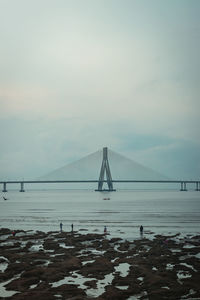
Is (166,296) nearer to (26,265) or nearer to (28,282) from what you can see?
(28,282)

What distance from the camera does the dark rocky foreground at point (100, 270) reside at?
16891 mm

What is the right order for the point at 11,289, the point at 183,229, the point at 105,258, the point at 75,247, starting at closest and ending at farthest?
the point at 11,289 < the point at 105,258 < the point at 75,247 < the point at 183,229

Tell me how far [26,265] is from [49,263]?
63.6 inches

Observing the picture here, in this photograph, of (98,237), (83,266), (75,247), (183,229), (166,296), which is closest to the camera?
(166,296)

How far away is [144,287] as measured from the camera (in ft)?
57.5

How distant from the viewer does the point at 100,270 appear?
67.8 ft

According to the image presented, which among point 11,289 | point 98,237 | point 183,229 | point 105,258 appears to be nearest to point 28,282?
point 11,289

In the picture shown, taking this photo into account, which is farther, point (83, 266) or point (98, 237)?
point (98, 237)

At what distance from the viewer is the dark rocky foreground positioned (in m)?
16.9

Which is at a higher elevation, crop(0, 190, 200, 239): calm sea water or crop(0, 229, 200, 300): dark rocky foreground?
crop(0, 229, 200, 300): dark rocky foreground

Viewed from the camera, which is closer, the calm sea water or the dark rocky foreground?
the dark rocky foreground

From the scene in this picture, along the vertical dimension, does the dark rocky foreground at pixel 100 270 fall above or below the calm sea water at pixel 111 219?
above

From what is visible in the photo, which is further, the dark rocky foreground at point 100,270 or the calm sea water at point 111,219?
the calm sea water at point 111,219

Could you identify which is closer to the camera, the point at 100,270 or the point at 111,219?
the point at 100,270
